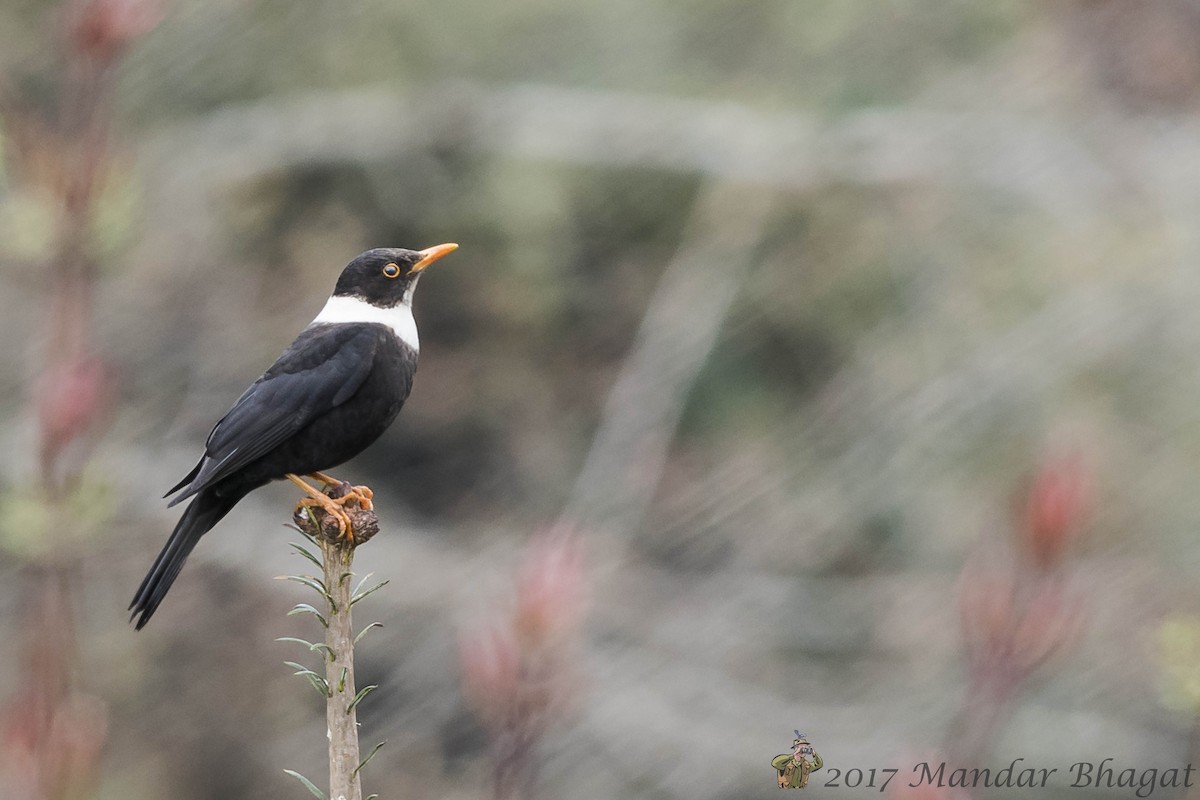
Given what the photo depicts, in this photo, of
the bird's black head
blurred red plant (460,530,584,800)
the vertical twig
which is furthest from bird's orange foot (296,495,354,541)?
the bird's black head

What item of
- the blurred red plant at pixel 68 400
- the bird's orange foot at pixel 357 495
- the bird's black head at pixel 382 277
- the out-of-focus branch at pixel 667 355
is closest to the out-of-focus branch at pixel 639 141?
the out-of-focus branch at pixel 667 355

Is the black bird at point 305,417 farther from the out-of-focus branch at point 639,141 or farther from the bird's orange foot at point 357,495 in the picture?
the out-of-focus branch at point 639,141

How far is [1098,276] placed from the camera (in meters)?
6.37

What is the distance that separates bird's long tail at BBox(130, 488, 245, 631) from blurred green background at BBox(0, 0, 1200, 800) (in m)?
2.79

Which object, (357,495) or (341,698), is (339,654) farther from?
(357,495)

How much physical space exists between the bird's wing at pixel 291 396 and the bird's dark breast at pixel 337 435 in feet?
0.09

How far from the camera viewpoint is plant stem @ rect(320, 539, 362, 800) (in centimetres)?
178

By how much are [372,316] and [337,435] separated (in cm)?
60

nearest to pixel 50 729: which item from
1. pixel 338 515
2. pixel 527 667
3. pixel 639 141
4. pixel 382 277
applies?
pixel 338 515

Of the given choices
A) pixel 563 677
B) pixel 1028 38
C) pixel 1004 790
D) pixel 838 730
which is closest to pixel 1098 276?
pixel 1028 38

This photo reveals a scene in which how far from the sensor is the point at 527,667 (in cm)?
143

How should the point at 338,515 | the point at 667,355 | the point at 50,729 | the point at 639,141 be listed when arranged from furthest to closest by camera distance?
the point at 639,141 → the point at 667,355 → the point at 338,515 → the point at 50,729

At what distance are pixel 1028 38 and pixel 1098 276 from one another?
185 centimetres

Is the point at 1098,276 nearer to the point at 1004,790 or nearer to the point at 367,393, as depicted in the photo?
the point at 1004,790
